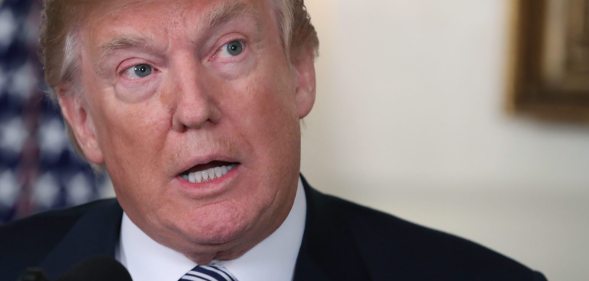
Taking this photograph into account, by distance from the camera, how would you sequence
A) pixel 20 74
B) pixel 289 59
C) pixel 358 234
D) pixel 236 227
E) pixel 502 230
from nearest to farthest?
pixel 236 227 < pixel 289 59 < pixel 358 234 < pixel 20 74 < pixel 502 230

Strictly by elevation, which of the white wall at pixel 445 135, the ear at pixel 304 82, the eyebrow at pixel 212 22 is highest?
the eyebrow at pixel 212 22

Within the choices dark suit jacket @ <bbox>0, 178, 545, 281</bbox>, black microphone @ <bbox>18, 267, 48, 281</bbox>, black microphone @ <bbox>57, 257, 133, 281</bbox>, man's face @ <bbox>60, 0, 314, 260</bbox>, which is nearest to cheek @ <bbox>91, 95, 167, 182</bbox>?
man's face @ <bbox>60, 0, 314, 260</bbox>

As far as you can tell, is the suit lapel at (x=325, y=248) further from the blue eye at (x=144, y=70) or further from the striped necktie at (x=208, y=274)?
the blue eye at (x=144, y=70)

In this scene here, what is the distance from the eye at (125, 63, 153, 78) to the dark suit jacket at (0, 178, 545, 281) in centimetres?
39

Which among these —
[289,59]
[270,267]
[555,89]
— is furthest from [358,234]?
[555,89]

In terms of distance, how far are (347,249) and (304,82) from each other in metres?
0.31

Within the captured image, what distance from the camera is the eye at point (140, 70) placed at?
5.91ft

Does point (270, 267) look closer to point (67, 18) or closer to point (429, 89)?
point (67, 18)

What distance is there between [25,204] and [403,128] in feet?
3.63

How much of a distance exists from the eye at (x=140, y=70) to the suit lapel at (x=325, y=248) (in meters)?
0.41

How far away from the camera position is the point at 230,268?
76.2 inches

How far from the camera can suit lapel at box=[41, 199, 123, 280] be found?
6.88ft

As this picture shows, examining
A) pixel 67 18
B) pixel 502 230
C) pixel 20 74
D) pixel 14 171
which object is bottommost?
pixel 502 230

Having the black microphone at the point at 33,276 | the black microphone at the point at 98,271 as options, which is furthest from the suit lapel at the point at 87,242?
the black microphone at the point at 33,276
